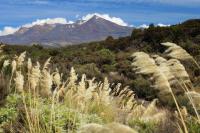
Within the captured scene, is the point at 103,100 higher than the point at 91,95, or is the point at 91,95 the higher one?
the point at 91,95

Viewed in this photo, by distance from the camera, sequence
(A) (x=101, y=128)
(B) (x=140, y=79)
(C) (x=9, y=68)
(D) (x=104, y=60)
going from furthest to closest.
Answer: (D) (x=104, y=60)
(B) (x=140, y=79)
(C) (x=9, y=68)
(A) (x=101, y=128)

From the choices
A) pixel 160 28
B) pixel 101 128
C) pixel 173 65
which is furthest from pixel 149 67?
pixel 160 28

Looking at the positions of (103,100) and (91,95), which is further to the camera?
(103,100)

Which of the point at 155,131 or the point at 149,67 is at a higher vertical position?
the point at 149,67

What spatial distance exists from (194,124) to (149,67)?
3.94 meters

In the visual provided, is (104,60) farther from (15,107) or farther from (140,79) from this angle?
(15,107)

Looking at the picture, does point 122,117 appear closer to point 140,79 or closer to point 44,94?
point 44,94

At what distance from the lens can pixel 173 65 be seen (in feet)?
15.7

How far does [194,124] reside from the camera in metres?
7.82

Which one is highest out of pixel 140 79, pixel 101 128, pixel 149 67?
pixel 149 67

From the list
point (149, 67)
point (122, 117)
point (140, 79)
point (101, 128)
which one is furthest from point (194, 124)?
point (140, 79)

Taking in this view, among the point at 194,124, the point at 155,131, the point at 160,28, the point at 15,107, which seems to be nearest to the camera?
the point at 194,124

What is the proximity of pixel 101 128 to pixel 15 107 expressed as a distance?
669 cm

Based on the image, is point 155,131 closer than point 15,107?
Yes
